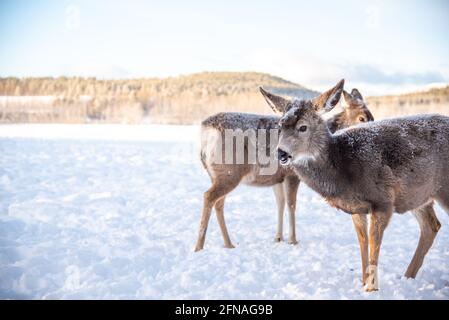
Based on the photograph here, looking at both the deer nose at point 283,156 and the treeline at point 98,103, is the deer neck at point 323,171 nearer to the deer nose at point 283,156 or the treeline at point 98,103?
the deer nose at point 283,156

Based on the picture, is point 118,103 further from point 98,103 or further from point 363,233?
point 363,233

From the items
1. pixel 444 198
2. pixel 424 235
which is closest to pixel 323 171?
pixel 444 198

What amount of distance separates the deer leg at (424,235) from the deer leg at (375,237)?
0.92 metres

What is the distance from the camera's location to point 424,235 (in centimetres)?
607

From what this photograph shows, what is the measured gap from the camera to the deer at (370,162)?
511 cm

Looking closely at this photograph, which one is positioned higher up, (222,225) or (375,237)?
(375,237)

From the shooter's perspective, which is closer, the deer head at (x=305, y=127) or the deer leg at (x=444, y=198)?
the deer head at (x=305, y=127)

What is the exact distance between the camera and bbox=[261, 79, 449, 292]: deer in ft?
16.8

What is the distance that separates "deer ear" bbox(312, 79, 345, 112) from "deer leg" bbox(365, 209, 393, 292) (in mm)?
1473

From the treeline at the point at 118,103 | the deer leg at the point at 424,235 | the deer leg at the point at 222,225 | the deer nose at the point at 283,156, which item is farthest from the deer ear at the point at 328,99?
the treeline at the point at 118,103

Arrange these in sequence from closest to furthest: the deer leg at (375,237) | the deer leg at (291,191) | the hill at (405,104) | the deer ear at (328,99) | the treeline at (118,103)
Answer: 1. the deer leg at (375,237)
2. the deer ear at (328,99)
3. the deer leg at (291,191)
4. the hill at (405,104)
5. the treeline at (118,103)

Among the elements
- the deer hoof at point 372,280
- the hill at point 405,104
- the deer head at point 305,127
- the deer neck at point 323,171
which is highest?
the hill at point 405,104

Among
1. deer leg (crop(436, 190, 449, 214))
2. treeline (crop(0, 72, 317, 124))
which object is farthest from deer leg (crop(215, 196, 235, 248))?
treeline (crop(0, 72, 317, 124))

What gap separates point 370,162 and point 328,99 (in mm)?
958
